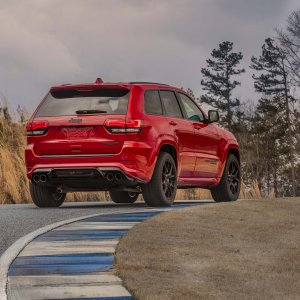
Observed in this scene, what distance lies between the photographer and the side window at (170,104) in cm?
1248

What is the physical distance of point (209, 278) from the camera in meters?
6.43

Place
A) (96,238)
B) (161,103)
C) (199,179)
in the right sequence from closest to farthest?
1. (96,238)
2. (161,103)
3. (199,179)

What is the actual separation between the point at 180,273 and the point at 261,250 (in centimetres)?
210

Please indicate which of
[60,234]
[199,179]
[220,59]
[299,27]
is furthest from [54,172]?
[220,59]

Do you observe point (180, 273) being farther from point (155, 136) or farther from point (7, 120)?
point (7, 120)

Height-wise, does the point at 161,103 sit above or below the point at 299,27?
below

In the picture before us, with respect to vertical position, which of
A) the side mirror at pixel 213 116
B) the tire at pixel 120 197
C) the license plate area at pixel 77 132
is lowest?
the tire at pixel 120 197

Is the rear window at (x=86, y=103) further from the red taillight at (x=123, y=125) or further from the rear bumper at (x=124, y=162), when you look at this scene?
the rear bumper at (x=124, y=162)

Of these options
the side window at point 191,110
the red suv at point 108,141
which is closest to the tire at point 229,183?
the side window at point 191,110

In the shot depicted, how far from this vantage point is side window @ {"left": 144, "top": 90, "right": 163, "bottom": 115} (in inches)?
468

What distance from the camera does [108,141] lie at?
11.4 m

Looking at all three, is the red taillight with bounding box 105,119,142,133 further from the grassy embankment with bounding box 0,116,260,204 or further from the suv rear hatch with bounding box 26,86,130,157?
the grassy embankment with bounding box 0,116,260,204

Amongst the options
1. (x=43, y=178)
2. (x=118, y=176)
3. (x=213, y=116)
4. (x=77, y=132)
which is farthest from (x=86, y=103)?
(x=213, y=116)

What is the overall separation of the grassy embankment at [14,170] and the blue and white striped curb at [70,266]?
242 inches
